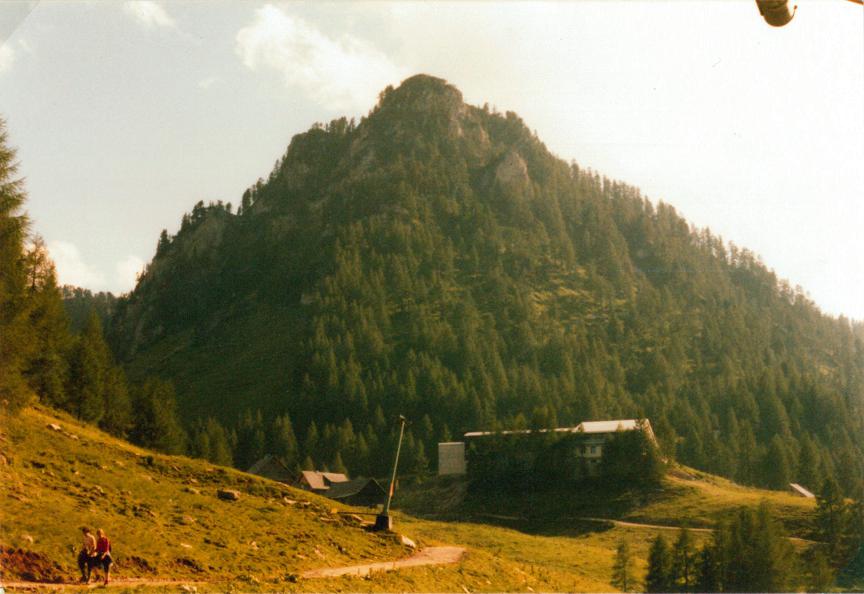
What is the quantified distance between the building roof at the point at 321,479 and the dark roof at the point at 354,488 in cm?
195

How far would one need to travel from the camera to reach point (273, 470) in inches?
4077

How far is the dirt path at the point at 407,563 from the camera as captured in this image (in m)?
20.4

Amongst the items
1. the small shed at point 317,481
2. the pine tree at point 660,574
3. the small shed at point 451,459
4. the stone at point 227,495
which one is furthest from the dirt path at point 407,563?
the small shed at point 451,459

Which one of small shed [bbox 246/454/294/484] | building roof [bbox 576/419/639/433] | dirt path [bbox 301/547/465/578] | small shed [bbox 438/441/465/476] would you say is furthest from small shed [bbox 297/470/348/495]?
dirt path [bbox 301/547/465/578]

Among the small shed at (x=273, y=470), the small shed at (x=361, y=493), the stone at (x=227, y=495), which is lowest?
the small shed at (x=361, y=493)

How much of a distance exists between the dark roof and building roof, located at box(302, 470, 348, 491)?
195 cm

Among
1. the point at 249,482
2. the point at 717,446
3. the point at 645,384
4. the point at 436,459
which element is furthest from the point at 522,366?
the point at 249,482

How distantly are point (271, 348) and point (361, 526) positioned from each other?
6203 inches

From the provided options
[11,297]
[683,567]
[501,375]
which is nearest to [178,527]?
[11,297]

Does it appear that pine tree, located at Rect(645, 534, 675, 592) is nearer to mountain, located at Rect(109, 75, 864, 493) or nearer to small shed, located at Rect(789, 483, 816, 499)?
small shed, located at Rect(789, 483, 816, 499)

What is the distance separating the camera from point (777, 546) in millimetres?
45219

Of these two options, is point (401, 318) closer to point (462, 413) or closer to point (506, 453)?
point (462, 413)

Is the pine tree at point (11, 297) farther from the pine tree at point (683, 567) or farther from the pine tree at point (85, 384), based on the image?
the pine tree at point (683, 567)

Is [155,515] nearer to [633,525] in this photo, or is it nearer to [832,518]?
[832,518]
